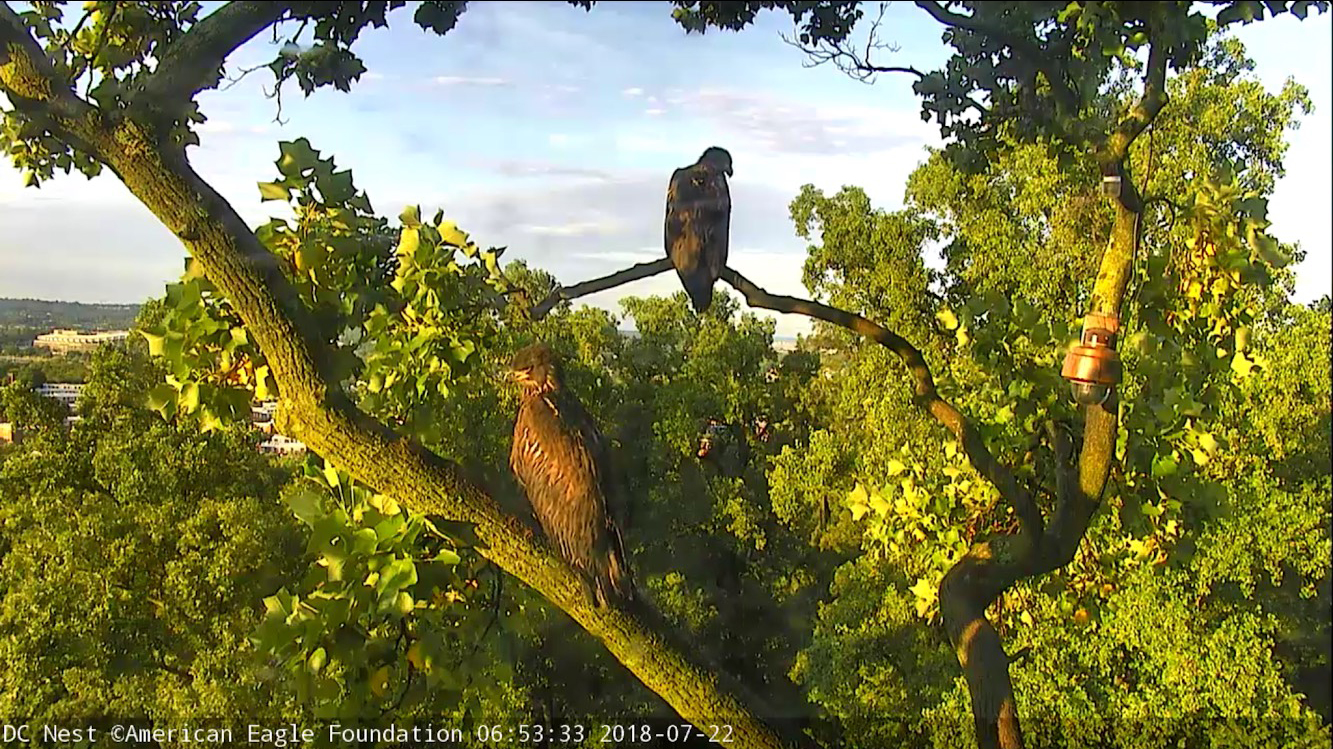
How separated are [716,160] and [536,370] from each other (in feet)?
1.82

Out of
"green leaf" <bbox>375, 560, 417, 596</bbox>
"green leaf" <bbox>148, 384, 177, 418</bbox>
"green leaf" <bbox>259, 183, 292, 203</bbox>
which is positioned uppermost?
"green leaf" <bbox>259, 183, 292, 203</bbox>

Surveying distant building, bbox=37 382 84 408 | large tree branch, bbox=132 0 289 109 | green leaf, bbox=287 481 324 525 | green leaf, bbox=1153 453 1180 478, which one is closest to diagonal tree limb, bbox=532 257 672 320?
green leaf, bbox=287 481 324 525

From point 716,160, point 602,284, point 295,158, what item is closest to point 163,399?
point 295,158

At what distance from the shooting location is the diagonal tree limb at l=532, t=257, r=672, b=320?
4.69 ft

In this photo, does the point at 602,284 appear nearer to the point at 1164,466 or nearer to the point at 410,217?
the point at 410,217

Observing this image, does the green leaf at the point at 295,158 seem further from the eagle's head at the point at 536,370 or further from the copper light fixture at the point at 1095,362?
the copper light fixture at the point at 1095,362

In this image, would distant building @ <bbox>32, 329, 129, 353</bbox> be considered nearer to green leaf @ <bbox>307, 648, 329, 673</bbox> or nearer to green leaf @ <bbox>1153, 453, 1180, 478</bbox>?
green leaf @ <bbox>307, 648, 329, 673</bbox>

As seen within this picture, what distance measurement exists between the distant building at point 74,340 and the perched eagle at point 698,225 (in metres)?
1.48

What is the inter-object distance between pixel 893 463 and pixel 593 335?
181 cm

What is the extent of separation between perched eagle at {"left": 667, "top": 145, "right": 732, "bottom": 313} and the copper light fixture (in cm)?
55

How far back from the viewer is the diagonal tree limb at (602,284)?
143 cm

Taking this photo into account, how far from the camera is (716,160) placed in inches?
71.1

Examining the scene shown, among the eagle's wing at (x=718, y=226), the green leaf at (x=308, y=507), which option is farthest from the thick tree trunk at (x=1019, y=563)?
the green leaf at (x=308, y=507)

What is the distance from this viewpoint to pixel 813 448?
215 inches
